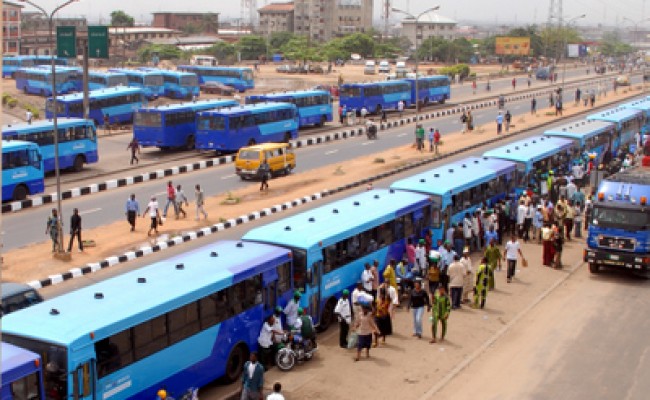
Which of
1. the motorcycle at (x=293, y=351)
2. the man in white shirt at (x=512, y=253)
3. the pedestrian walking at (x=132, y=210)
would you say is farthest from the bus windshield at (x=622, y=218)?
the pedestrian walking at (x=132, y=210)

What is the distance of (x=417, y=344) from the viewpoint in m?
16.7

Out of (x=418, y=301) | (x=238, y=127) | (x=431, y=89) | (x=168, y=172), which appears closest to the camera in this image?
(x=418, y=301)

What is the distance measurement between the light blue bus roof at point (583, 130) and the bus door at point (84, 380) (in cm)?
2801

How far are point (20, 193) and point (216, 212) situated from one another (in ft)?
26.7

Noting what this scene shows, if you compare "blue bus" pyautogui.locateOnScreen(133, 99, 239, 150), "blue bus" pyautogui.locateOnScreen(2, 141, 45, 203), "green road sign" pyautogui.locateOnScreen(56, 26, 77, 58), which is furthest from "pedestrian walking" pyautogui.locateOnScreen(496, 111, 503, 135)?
"blue bus" pyautogui.locateOnScreen(2, 141, 45, 203)

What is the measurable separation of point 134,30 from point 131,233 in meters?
139

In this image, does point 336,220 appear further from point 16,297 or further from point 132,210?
point 132,210

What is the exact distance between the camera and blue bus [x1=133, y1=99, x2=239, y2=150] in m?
42.4

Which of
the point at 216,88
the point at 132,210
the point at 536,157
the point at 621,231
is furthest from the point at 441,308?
the point at 216,88

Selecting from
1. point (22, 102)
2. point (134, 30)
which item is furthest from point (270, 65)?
point (22, 102)

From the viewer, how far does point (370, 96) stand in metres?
60.0

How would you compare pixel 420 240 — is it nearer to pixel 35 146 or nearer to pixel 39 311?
pixel 39 311

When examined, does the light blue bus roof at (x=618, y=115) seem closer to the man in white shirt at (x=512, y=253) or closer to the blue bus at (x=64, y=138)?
the man in white shirt at (x=512, y=253)

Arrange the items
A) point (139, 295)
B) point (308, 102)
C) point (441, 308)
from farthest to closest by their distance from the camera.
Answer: point (308, 102) → point (441, 308) → point (139, 295)
